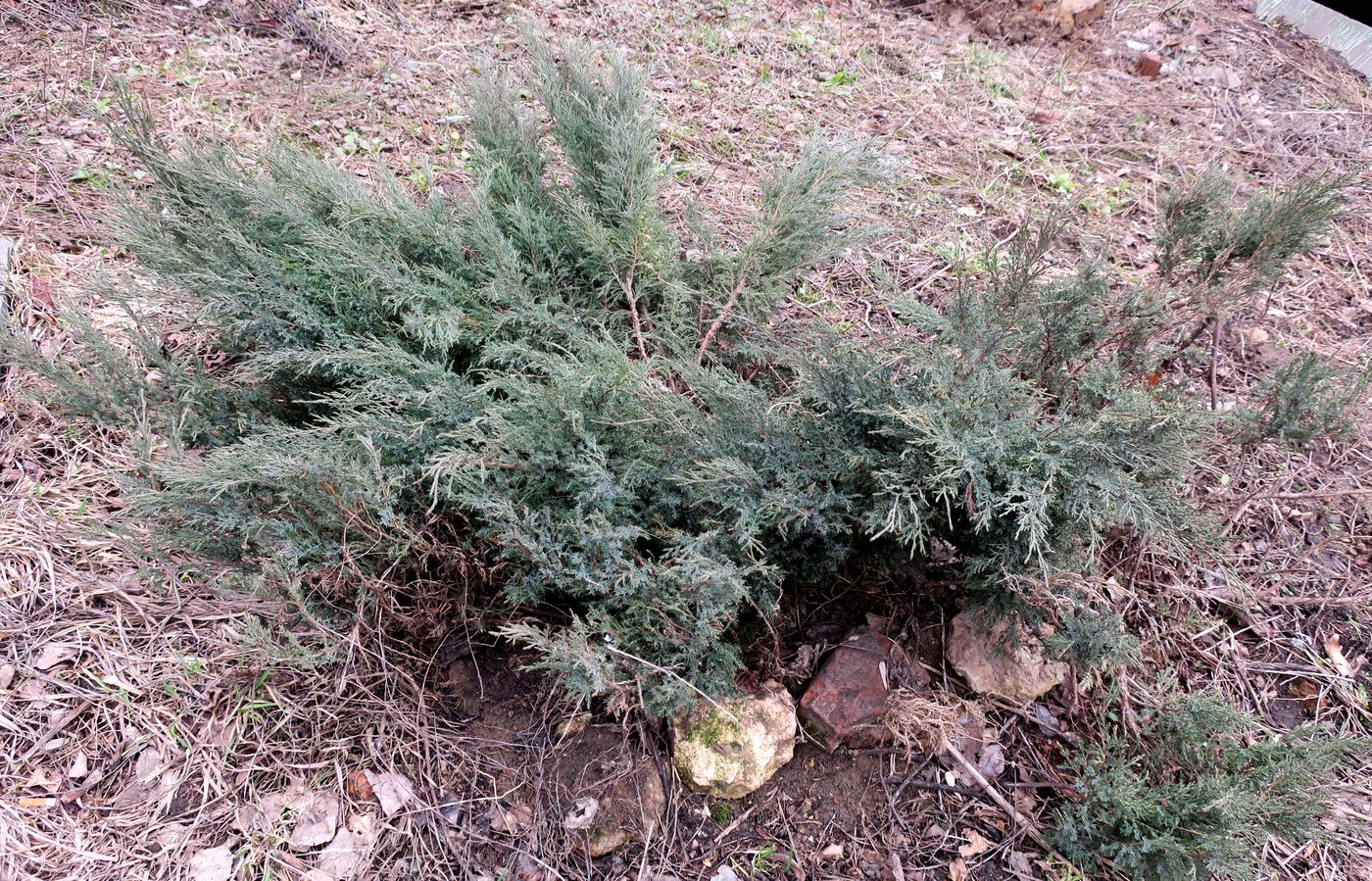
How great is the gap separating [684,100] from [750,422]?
314cm

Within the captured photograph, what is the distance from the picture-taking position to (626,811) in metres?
1.95

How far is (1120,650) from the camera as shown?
174 cm

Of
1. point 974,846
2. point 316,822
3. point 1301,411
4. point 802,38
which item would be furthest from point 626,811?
point 802,38

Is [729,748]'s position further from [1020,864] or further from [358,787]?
[358,787]

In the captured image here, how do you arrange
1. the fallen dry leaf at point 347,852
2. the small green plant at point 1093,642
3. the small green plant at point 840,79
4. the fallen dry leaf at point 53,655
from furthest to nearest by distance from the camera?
the small green plant at point 840,79, the fallen dry leaf at point 53,655, the fallen dry leaf at point 347,852, the small green plant at point 1093,642

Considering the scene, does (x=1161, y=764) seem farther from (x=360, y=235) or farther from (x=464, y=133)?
(x=464, y=133)

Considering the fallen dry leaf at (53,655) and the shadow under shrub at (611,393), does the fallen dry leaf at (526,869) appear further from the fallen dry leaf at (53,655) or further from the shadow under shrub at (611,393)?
the fallen dry leaf at (53,655)

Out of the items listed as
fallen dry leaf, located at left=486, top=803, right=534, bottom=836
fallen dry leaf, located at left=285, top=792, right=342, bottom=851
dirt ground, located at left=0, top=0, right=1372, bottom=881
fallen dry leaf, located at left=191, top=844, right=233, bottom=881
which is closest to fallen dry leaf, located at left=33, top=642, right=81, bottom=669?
dirt ground, located at left=0, top=0, right=1372, bottom=881

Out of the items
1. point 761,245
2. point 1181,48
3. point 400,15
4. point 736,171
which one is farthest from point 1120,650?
point 400,15

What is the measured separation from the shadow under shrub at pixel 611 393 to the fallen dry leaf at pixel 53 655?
2.02 feet

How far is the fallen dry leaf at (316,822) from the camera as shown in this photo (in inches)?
75.0

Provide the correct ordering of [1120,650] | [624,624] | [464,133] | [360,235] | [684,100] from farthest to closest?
1. [684,100]
2. [464,133]
3. [360,235]
4. [624,624]
5. [1120,650]

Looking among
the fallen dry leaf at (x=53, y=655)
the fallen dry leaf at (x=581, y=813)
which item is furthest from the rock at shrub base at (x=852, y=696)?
the fallen dry leaf at (x=53, y=655)

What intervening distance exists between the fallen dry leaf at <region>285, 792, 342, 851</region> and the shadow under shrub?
26.6 inches
